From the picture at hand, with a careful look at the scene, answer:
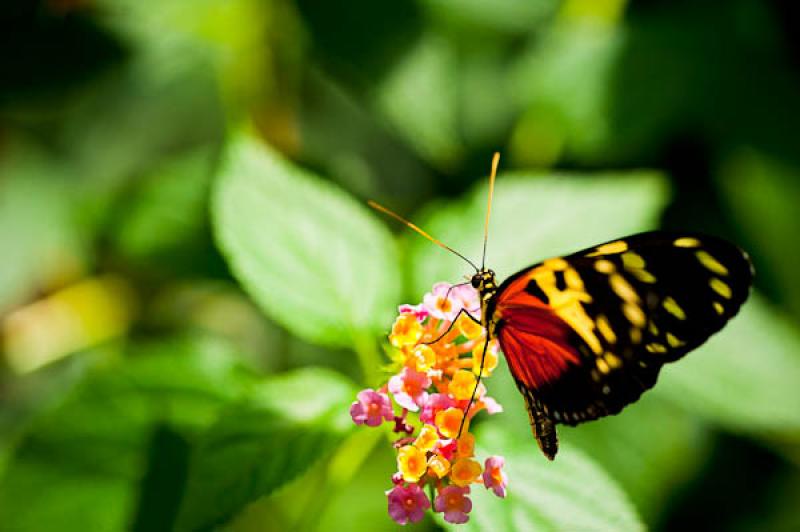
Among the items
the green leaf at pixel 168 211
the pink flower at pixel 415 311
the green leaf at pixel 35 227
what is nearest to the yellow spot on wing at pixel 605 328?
the pink flower at pixel 415 311

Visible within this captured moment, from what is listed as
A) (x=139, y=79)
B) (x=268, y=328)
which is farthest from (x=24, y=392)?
(x=139, y=79)

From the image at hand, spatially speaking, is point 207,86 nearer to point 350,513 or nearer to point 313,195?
point 313,195

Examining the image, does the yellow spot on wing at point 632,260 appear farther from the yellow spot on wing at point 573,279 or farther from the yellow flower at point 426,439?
the yellow flower at point 426,439

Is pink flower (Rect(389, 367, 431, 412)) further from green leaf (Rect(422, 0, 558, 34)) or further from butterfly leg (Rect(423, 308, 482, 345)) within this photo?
green leaf (Rect(422, 0, 558, 34))

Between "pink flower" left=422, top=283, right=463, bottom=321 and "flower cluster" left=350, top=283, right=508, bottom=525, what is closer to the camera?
"flower cluster" left=350, top=283, right=508, bottom=525

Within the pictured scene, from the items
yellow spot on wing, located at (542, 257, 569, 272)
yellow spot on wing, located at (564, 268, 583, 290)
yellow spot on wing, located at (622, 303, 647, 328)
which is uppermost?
yellow spot on wing, located at (542, 257, 569, 272)

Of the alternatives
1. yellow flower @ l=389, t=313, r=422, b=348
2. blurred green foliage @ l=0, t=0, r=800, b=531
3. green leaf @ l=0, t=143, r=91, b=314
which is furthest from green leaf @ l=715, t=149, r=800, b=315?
green leaf @ l=0, t=143, r=91, b=314
